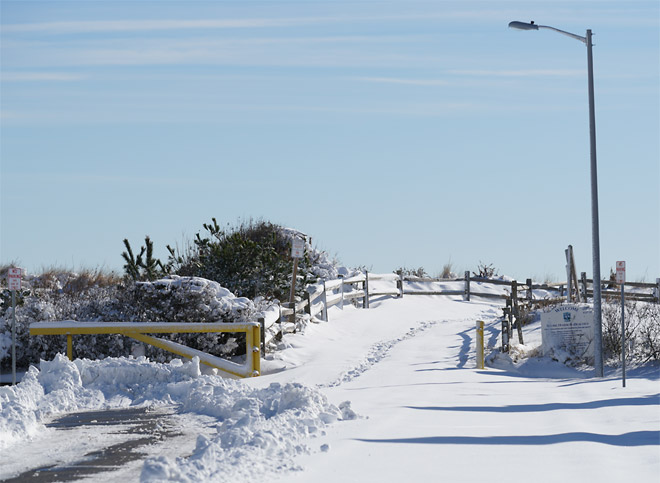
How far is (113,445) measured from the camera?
10453 mm

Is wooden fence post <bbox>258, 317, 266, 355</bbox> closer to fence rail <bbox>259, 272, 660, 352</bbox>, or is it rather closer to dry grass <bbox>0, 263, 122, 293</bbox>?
fence rail <bbox>259, 272, 660, 352</bbox>

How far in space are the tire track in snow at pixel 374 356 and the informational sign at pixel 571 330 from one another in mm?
4012

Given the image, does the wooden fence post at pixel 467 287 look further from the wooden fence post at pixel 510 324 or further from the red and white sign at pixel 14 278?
the red and white sign at pixel 14 278

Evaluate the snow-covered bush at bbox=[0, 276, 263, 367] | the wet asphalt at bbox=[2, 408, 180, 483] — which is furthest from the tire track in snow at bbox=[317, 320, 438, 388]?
the wet asphalt at bbox=[2, 408, 180, 483]

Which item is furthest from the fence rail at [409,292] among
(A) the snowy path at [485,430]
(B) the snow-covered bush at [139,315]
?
(A) the snowy path at [485,430]

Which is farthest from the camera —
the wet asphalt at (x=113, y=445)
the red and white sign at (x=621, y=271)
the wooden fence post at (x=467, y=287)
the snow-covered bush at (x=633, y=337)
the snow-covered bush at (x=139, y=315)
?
the wooden fence post at (x=467, y=287)

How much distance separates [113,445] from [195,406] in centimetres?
309

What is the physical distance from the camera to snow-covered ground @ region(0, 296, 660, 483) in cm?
855

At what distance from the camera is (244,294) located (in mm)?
26328

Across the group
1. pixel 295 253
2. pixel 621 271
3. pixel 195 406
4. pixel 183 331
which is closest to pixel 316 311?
pixel 295 253

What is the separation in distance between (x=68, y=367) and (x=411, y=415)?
20.3ft

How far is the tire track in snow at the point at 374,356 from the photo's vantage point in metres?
18.2

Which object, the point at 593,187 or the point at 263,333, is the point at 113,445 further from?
the point at 593,187

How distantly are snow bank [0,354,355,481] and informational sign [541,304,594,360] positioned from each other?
9.43 m
